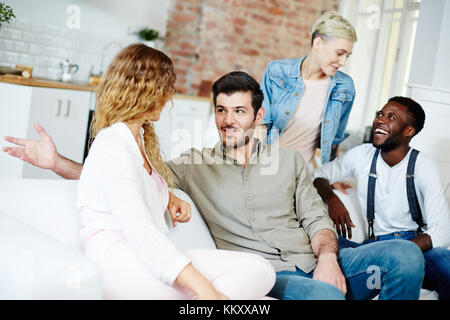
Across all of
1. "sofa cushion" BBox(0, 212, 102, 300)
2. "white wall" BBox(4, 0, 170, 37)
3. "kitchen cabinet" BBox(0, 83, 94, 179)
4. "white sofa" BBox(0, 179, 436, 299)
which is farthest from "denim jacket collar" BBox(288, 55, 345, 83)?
"white wall" BBox(4, 0, 170, 37)

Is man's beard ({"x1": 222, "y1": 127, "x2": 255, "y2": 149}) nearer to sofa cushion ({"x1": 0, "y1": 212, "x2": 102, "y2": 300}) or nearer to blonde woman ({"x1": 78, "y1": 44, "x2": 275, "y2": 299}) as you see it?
blonde woman ({"x1": 78, "y1": 44, "x2": 275, "y2": 299})

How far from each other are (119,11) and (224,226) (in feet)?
11.2

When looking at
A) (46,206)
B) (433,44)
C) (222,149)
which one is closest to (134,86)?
(46,206)

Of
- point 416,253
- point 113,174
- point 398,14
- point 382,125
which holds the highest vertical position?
point 398,14

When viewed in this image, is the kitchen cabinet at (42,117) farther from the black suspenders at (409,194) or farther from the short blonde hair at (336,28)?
the black suspenders at (409,194)

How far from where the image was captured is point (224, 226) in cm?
187

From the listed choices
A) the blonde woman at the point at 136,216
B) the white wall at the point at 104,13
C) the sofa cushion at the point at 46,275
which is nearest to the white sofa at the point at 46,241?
the sofa cushion at the point at 46,275

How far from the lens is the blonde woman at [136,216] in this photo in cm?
124

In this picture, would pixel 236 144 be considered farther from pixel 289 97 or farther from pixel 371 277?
pixel 371 277

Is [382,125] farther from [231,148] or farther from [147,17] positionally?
[147,17]

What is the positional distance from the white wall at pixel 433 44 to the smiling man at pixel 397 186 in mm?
524

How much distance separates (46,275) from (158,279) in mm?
296

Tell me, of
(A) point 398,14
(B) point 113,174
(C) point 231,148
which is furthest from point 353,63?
(B) point 113,174

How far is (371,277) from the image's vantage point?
5.73ft
